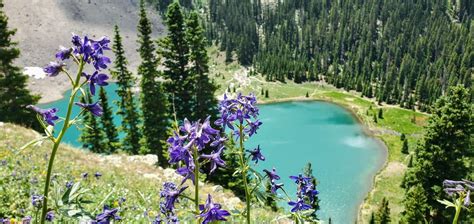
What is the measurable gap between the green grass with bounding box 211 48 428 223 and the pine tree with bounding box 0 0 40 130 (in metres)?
19.1

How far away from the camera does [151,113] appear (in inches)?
1549

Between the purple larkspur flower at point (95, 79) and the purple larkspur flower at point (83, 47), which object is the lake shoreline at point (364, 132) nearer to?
the purple larkspur flower at point (95, 79)

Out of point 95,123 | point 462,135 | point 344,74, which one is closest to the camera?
point 462,135

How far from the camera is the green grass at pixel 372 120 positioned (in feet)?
213

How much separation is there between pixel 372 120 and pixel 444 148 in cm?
8385

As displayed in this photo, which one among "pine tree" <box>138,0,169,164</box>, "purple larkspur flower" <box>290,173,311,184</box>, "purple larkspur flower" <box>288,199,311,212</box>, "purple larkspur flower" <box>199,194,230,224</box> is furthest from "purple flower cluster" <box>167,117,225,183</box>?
"pine tree" <box>138,0,169,164</box>

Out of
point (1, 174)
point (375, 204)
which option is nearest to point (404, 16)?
point (375, 204)

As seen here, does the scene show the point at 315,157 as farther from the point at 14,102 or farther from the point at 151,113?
the point at 14,102

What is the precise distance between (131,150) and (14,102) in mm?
13791

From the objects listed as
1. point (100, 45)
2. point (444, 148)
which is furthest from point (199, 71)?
point (100, 45)

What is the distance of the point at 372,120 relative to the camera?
109688 millimetres

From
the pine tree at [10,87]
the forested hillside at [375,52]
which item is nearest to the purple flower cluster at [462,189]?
the pine tree at [10,87]

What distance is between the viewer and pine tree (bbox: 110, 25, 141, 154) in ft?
141

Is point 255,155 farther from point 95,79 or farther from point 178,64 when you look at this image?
point 178,64
